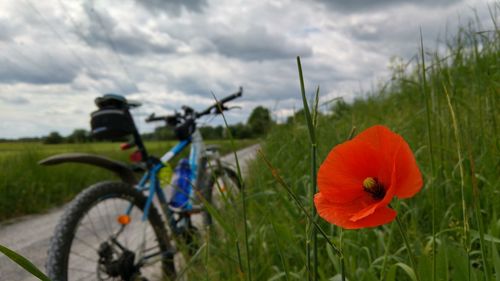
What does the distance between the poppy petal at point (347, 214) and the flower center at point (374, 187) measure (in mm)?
28

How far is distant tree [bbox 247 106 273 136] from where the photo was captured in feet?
16.5

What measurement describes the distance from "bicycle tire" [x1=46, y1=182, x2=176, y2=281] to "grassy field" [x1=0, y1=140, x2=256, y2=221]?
66.2 inches

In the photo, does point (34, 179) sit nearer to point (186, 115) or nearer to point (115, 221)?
point (186, 115)

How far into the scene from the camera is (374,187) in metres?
0.61

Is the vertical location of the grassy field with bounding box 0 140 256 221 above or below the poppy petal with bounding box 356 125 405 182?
below

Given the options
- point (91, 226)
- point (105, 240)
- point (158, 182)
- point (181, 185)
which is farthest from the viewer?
point (181, 185)

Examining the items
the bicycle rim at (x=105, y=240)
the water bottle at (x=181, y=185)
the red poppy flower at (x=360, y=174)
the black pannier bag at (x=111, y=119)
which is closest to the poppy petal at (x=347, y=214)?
the red poppy flower at (x=360, y=174)

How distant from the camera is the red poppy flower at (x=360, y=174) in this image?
21.2 inches

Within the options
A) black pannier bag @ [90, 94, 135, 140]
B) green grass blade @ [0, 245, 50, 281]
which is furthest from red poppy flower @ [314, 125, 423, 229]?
black pannier bag @ [90, 94, 135, 140]

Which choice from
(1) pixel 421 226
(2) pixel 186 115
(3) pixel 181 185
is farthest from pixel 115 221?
(1) pixel 421 226

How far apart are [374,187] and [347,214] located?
64 mm

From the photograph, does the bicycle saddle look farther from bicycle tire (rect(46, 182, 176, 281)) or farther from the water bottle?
the water bottle

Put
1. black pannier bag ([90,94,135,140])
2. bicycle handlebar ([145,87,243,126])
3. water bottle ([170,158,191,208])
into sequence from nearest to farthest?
black pannier bag ([90,94,135,140])
water bottle ([170,158,191,208])
bicycle handlebar ([145,87,243,126])

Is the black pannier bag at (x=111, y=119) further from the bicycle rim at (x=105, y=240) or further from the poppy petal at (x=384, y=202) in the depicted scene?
the poppy petal at (x=384, y=202)
